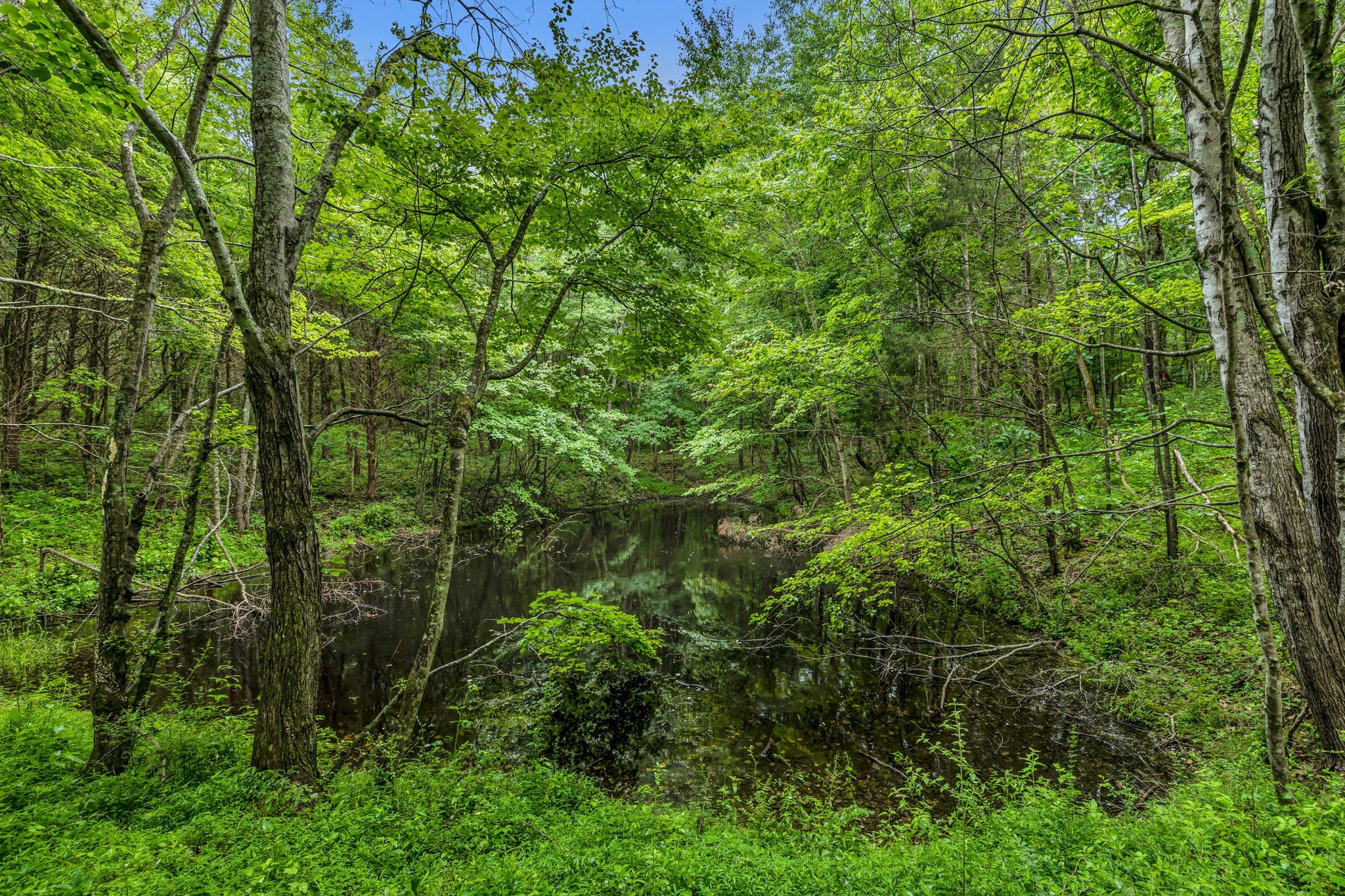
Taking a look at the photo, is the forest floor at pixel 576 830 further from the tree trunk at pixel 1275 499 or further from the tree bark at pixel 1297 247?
the tree bark at pixel 1297 247

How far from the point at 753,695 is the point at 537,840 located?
14.3 feet

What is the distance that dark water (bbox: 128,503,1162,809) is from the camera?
519 cm

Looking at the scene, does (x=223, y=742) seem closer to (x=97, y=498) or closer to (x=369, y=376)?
(x=97, y=498)

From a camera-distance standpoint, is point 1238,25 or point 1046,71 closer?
point 1046,71

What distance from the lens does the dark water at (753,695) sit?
5.19m

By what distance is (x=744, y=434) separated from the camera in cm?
1129

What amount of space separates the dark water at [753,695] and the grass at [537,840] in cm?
136

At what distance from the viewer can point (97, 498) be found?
1041 cm

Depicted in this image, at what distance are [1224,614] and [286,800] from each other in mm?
9660

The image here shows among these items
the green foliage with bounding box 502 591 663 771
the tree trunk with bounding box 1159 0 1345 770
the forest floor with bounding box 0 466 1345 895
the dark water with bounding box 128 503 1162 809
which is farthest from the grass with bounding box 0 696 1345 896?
the green foliage with bounding box 502 591 663 771

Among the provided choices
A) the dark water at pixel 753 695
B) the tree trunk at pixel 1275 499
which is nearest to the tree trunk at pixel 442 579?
the dark water at pixel 753 695

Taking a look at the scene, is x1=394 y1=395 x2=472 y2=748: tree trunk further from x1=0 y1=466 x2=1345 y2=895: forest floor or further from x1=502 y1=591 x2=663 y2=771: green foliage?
x1=502 y1=591 x2=663 y2=771: green foliage

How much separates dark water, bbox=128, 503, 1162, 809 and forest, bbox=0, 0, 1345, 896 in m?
0.07

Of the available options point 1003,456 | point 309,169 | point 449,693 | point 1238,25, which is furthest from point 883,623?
point 309,169
